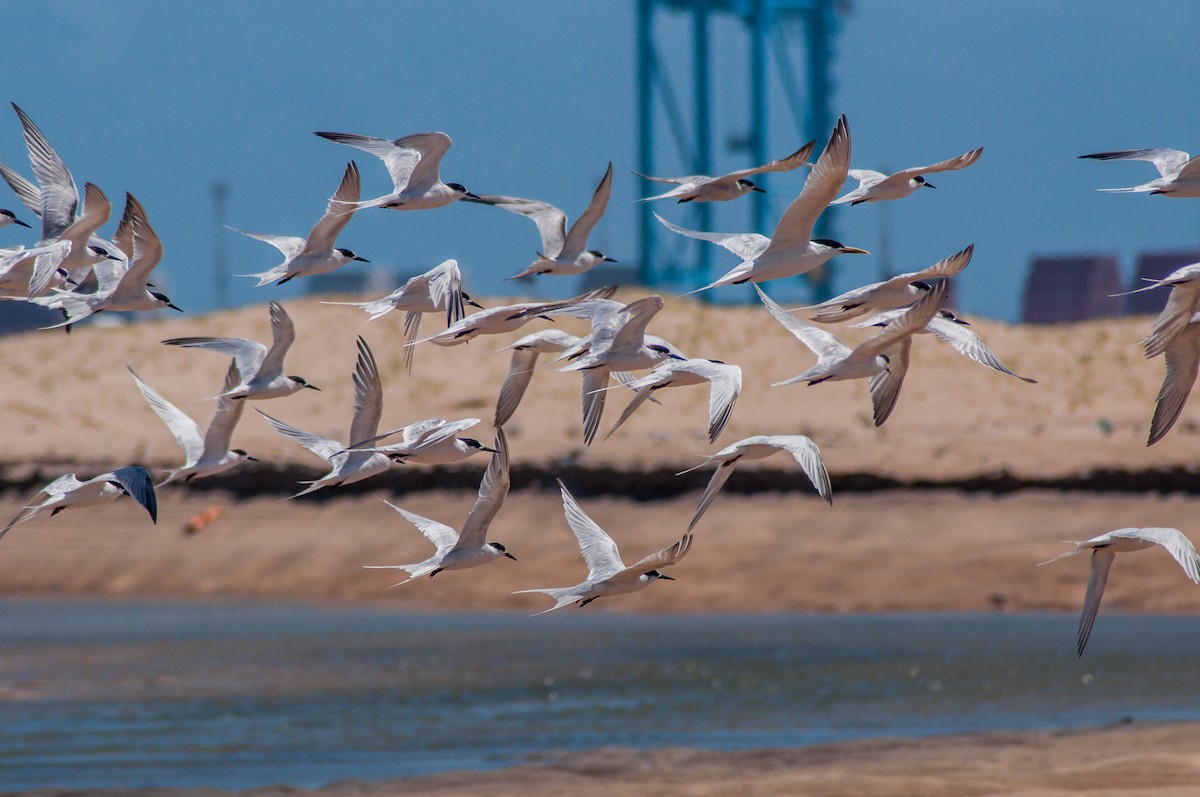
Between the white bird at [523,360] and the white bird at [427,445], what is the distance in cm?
24

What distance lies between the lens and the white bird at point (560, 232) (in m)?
11.7

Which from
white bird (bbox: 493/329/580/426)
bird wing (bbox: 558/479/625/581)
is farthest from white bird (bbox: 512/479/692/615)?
white bird (bbox: 493/329/580/426)

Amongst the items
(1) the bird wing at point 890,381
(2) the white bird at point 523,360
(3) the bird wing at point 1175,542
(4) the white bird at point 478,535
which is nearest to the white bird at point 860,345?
(1) the bird wing at point 890,381

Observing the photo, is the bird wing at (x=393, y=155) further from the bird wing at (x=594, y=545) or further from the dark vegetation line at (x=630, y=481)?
the dark vegetation line at (x=630, y=481)

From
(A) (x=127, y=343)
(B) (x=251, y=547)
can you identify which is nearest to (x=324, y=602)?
(B) (x=251, y=547)

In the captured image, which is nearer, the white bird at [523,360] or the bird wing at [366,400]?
the white bird at [523,360]

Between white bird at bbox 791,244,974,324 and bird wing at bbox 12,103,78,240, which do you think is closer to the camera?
white bird at bbox 791,244,974,324

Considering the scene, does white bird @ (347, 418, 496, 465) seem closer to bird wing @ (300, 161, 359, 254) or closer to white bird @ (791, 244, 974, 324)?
bird wing @ (300, 161, 359, 254)

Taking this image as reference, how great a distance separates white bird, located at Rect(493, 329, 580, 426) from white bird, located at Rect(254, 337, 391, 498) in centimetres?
79

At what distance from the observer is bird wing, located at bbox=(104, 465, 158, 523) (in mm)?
10758

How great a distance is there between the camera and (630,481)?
32969 millimetres

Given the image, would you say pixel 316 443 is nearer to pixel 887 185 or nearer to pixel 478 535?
pixel 478 535

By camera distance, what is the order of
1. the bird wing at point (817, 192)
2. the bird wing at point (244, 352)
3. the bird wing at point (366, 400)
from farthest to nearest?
the bird wing at point (244, 352) < the bird wing at point (366, 400) < the bird wing at point (817, 192)

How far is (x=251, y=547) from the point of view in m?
33.8
